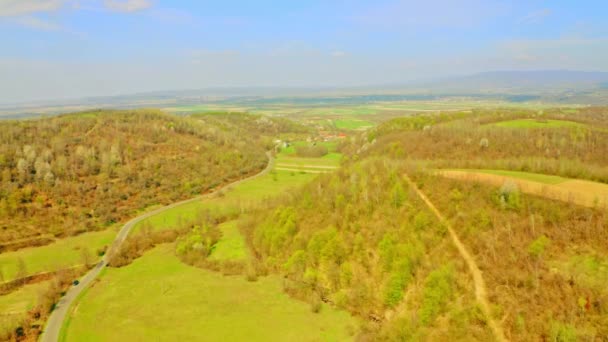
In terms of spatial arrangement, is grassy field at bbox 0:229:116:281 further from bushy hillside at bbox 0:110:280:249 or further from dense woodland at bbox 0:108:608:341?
dense woodland at bbox 0:108:608:341

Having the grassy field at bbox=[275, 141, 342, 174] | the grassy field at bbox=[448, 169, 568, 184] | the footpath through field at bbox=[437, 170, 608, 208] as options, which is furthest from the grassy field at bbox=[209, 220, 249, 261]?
the grassy field at bbox=[275, 141, 342, 174]

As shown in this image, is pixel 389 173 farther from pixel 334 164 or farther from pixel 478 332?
pixel 334 164

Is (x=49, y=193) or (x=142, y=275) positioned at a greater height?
(x=49, y=193)

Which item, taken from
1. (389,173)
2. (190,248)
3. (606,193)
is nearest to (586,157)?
(606,193)

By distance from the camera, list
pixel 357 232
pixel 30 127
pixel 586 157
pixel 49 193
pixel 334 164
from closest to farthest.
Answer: pixel 357 232
pixel 586 157
pixel 49 193
pixel 30 127
pixel 334 164

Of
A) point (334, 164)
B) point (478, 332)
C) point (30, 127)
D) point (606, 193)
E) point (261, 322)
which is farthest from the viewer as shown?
point (334, 164)

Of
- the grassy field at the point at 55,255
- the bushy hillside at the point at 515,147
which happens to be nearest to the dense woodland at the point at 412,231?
the bushy hillside at the point at 515,147

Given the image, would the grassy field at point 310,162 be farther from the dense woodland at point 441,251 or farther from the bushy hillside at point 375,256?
the bushy hillside at point 375,256

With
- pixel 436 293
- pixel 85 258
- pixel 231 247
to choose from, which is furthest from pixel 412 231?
pixel 85 258
